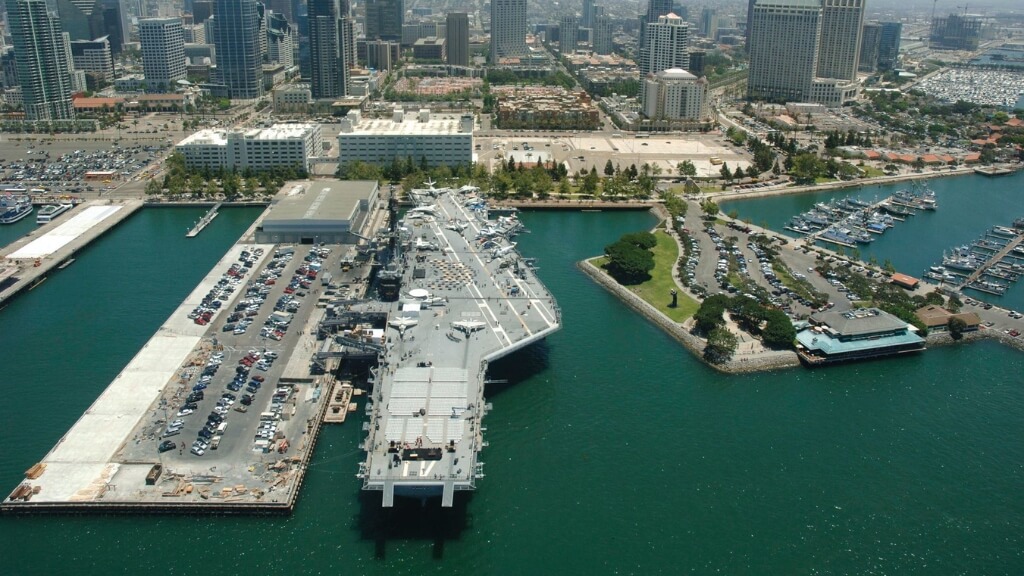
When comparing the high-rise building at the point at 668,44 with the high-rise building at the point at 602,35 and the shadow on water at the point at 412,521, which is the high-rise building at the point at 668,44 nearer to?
the high-rise building at the point at 602,35

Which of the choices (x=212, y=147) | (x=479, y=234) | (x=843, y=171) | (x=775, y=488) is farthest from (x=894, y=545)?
(x=212, y=147)

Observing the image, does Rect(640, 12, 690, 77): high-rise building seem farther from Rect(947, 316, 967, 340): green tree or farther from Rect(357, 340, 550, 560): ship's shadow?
Rect(357, 340, 550, 560): ship's shadow

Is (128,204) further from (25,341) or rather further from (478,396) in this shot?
(478,396)

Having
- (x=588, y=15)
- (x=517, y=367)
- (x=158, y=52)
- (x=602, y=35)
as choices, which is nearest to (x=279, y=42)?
(x=158, y=52)

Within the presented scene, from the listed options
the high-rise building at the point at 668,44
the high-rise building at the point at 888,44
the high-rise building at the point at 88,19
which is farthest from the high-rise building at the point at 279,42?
the high-rise building at the point at 888,44

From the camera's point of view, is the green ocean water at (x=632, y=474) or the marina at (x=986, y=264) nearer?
the green ocean water at (x=632, y=474)

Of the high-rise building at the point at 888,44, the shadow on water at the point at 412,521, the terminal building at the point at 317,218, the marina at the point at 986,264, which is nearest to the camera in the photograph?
the shadow on water at the point at 412,521
